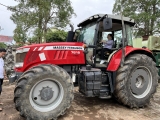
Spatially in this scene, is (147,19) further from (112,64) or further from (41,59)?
(41,59)

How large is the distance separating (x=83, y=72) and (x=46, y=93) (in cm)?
103

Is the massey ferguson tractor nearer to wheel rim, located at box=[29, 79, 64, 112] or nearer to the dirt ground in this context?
wheel rim, located at box=[29, 79, 64, 112]

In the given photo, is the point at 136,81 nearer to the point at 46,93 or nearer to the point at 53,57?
the point at 53,57

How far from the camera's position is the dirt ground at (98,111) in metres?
4.09

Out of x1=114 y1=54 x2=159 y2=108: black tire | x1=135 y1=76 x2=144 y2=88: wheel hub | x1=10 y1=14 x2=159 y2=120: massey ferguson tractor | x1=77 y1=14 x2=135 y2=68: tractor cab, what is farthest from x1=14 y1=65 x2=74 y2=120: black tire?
x1=135 y1=76 x2=144 y2=88: wheel hub

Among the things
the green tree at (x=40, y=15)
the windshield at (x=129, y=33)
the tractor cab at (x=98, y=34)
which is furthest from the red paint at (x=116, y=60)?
the green tree at (x=40, y=15)

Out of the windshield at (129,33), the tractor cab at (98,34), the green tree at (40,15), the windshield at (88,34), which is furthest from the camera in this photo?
the green tree at (40,15)

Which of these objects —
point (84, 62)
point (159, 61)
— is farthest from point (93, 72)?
point (159, 61)

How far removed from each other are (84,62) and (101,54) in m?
0.62

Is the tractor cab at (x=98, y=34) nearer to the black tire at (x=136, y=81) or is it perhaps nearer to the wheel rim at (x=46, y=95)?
the black tire at (x=136, y=81)

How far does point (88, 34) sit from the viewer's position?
5.12m

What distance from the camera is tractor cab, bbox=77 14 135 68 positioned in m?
4.78

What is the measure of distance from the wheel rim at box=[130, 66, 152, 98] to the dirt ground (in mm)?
420

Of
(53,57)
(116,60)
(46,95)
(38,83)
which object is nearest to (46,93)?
(46,95)
